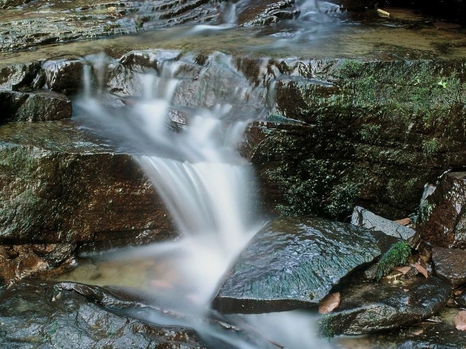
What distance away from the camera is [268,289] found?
3928 millimetres

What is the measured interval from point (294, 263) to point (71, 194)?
232 cm

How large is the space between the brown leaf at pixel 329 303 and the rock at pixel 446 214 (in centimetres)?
157

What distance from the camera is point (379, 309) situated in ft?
12.8

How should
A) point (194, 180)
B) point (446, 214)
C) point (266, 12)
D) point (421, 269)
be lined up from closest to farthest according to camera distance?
1. point (421, 269)
2. point (446, 214)
3. point (194, 180)
4. point (266, 12)

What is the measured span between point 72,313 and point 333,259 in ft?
7.81

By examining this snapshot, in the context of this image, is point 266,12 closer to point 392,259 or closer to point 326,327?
point 392,259

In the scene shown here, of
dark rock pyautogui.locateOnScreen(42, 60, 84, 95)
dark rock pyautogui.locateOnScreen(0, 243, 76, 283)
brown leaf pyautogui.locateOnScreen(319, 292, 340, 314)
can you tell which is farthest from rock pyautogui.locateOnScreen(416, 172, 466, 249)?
dark rock pyautogui.locateOnScreen(42, 60, 84, 95)

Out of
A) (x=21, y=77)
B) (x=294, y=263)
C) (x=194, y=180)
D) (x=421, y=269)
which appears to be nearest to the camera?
(x=294, y=263)

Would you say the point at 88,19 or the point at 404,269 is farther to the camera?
the point at 88,19

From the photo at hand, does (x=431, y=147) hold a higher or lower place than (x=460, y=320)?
higher

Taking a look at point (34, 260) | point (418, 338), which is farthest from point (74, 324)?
point (418, 338)

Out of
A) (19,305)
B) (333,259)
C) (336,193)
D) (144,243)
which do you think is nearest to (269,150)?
(336,193)

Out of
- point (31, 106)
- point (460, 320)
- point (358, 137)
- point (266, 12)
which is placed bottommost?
point (460, 320)

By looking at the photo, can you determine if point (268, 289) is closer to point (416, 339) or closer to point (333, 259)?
point (333, 259)
